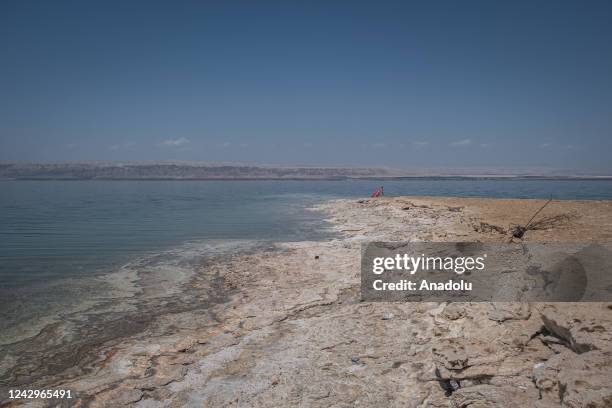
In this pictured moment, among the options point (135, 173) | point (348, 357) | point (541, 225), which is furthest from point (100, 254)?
point (135, 173)

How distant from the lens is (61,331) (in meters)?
→ 6.54

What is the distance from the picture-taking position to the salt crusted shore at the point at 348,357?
362 cm

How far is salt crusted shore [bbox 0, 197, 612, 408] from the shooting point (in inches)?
143

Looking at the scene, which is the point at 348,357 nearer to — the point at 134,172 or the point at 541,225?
the point at 541,225

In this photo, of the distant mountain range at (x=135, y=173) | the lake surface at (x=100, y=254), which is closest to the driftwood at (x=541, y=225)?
the lake surface at (x=100, y=254)

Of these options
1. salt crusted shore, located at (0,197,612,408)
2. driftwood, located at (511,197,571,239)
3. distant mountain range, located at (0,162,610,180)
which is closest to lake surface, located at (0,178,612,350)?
salt crusted shore, located at (0,197,612,408)

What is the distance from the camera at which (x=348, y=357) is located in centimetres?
489

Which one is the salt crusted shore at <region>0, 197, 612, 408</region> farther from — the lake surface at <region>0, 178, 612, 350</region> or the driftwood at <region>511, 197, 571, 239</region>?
the driftwood at <region>511, 197, 571, 239</region>

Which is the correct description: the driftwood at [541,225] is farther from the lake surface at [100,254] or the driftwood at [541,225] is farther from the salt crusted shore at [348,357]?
the lake surface at [100,254]

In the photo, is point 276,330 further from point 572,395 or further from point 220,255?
point 220,255

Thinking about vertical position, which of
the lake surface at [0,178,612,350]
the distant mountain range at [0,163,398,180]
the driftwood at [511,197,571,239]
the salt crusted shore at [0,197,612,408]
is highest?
the distant mountain range at [0,163,398,180]

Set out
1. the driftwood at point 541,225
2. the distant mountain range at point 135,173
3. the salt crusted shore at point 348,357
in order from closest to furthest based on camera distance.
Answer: the salt crusted shore at point 348,357 < the driftwood at point 541,225 < the distant mountain range at point 135,173

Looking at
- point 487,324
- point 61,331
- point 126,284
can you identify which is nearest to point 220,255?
point 126,284

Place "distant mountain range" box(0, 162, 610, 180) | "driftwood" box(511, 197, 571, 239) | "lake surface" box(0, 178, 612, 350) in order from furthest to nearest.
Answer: "distant mountain range" box(0, 162, 610, 180)
"driftwood" box(511, 197, 571, 239)
"lake surface" box(0, 178, 612, 350)
